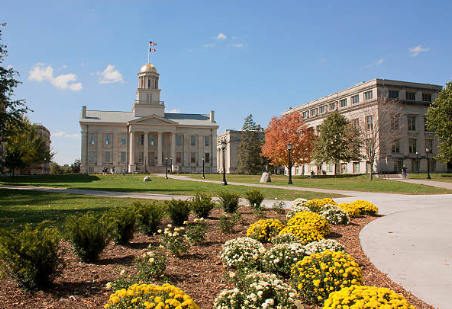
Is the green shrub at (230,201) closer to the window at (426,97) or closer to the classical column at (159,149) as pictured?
the window at (426,97)

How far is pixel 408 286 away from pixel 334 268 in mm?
1287

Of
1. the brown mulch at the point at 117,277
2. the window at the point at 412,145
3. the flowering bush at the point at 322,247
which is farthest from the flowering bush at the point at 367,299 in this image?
the window at the point at 412,145

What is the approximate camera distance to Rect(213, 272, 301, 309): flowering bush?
3559mm

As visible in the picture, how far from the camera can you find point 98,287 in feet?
15.3

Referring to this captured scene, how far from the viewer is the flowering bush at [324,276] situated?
415 cm

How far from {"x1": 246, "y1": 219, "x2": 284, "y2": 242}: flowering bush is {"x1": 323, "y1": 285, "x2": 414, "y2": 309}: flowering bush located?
3.87 meters

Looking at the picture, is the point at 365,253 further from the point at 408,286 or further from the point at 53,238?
the point at 53,238

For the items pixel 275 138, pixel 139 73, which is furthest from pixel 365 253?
pixel 139 73

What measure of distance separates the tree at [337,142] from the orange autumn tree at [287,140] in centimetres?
246

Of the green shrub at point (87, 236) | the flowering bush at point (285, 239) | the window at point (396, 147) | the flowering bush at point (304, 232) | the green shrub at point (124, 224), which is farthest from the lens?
the window at point (396, 147)

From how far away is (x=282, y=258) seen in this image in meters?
5.24

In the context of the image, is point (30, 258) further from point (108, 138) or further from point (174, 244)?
point (108, 138)

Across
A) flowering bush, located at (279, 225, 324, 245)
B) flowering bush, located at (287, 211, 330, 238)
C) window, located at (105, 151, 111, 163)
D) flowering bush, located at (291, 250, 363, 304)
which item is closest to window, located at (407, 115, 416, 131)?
flowering bush, located at (287, 211, 330, 238)

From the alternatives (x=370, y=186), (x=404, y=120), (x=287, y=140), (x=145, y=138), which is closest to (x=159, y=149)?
(x=145, y=138)
